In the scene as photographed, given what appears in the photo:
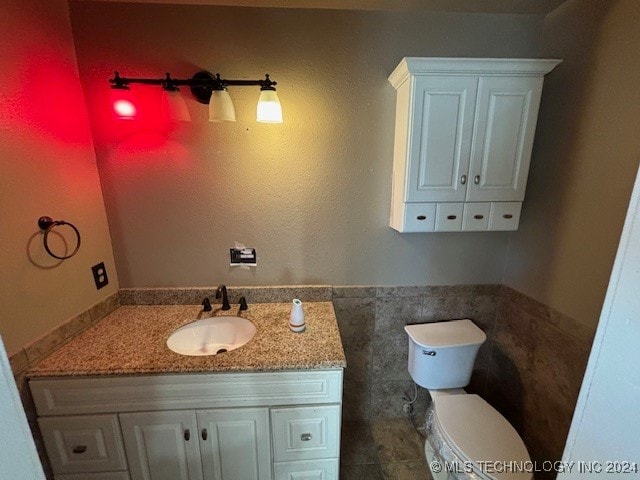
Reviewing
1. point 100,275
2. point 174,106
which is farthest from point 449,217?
point 100,275

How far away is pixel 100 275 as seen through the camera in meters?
1.41

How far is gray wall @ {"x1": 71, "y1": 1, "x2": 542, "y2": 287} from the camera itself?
1.30 meters

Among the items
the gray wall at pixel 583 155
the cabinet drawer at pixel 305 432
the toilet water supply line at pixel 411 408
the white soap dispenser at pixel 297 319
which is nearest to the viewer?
the gray wall at pixel 583 155

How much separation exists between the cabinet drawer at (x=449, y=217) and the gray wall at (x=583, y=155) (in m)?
0.44

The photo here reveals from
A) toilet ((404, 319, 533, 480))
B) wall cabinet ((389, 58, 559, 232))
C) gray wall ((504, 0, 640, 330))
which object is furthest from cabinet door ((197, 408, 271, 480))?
gray wall ((504, 0, 640, 330))

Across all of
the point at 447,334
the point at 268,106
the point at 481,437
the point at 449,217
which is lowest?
the point at 481,437

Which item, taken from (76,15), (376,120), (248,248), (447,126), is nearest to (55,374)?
(248,248)

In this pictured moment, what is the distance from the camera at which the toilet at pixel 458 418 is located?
111 cm

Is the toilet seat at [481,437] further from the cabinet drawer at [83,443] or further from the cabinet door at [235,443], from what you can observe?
the cabinet drawer at [83,443]

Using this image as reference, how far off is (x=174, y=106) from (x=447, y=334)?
1.83m

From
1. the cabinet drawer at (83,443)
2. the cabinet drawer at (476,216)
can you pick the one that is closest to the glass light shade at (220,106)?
the cabinet drawer at (476,216)

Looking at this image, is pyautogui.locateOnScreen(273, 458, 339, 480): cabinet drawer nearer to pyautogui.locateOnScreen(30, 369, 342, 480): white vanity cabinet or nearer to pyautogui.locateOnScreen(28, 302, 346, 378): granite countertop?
pyautogui.locateOnScreen(30, 369, 342, 480): white vanity cabinet

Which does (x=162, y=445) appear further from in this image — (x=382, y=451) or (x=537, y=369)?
(x=537, y=369)

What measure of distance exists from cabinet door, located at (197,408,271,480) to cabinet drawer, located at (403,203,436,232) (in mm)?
1076
